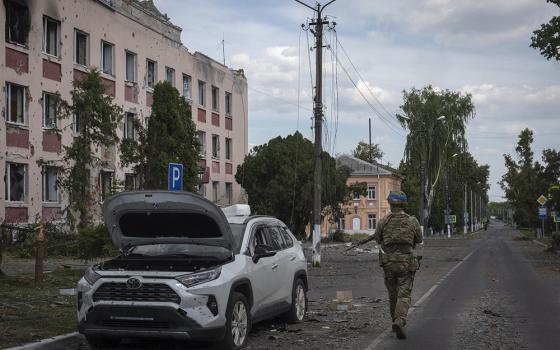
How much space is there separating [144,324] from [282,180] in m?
35.3

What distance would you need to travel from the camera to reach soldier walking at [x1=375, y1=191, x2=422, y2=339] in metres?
8.63

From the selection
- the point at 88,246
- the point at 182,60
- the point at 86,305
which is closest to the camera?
the point at 86,305

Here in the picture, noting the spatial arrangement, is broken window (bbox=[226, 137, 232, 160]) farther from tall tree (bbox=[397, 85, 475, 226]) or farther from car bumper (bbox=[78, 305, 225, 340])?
car bumper (bbox=[78, 305, 225, 340])

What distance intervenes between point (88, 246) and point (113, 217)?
24.4 ft

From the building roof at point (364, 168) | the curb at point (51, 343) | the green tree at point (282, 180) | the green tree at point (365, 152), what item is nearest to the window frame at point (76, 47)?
the green tree at point (282, 180)

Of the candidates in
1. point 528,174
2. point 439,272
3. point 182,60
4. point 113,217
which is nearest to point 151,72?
point 182,60

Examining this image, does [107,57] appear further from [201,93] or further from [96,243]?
[96,243]

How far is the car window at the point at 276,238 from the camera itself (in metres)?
9.61

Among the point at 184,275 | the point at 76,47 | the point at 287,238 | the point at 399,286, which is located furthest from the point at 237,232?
the point at 76,47

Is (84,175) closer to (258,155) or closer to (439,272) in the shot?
(439,272)

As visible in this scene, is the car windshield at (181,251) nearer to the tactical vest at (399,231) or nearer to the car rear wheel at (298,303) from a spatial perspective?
the car rear wheel at (298,303)

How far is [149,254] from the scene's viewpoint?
339 inches

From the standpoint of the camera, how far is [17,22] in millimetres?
25453

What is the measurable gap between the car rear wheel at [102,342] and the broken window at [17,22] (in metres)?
19.8
